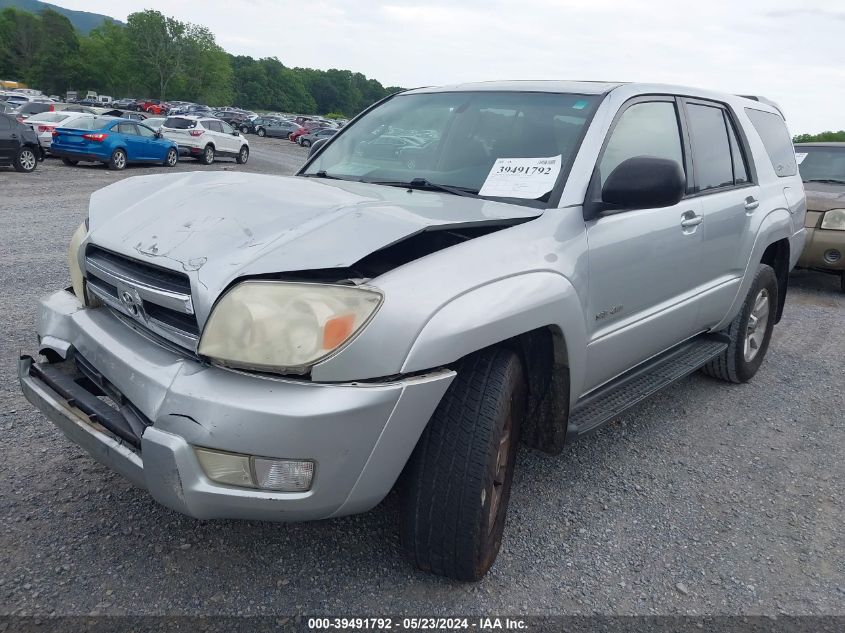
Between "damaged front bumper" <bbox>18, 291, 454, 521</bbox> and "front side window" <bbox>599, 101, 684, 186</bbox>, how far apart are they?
1465 mm

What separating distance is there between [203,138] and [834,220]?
21.1 m

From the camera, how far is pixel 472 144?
3188mm

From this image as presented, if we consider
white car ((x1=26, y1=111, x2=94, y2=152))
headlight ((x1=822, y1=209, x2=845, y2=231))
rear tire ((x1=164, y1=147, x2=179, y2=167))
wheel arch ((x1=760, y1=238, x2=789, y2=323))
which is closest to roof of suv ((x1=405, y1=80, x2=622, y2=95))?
wheel arch ((x1=760, y1=238, x2=789, y2=323))

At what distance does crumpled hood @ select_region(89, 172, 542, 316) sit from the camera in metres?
2.08

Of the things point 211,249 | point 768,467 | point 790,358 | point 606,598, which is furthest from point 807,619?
point 790,358

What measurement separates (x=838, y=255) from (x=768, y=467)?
5.10 m

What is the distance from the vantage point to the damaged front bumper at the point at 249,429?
1909mm

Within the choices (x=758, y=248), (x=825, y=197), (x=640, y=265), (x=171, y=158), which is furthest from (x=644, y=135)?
(x=171, y=158)

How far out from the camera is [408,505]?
2291 mm

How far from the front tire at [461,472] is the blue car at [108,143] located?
61.6 ft

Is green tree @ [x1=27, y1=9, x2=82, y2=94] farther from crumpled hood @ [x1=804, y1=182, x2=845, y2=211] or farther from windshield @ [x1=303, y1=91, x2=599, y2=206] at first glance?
windshield @ [x1=303, y1=91, x2=599, y2=206]

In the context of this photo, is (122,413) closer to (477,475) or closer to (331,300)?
(331,300)

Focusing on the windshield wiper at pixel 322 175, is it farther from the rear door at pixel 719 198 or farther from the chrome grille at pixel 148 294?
the rear door at pixel 719 198

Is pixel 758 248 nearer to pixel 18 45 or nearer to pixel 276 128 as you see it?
pixel 276 128
